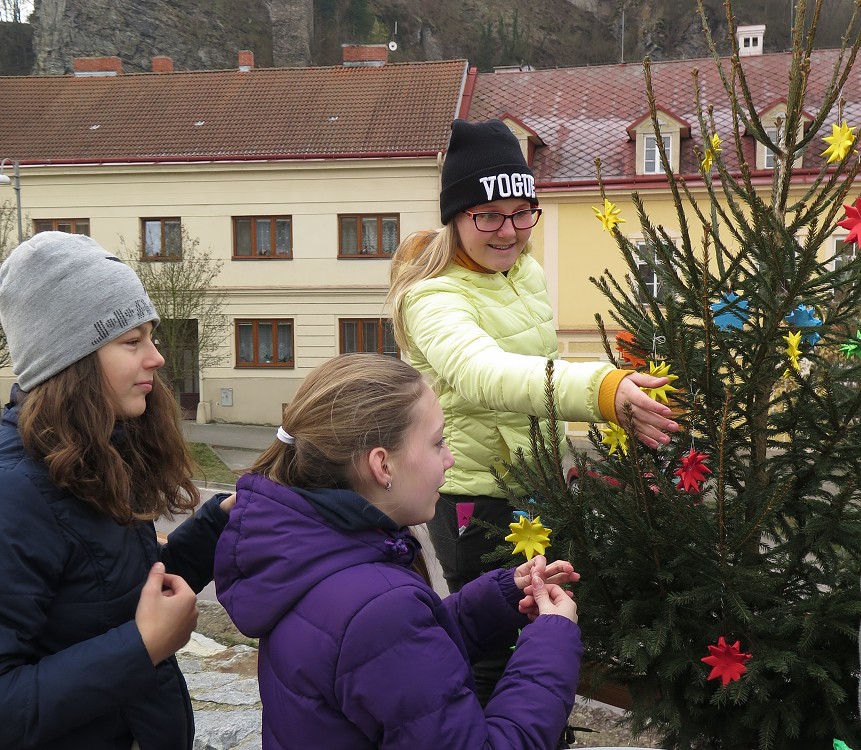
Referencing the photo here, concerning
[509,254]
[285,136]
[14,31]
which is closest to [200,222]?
[285,136]

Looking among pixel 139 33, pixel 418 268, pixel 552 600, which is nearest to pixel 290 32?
pixel 139 33

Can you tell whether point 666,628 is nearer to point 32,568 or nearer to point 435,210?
point 32,568

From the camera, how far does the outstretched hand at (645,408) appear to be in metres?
1.84

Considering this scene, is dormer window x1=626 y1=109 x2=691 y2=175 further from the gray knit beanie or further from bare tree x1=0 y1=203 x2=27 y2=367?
the gray knit beanie

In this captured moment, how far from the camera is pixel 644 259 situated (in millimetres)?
2705

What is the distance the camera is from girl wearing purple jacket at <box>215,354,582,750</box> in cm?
155

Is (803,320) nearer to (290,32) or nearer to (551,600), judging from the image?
(551,600)

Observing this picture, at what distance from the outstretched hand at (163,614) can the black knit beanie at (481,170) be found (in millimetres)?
1348

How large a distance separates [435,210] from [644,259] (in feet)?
67.2

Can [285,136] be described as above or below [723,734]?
above

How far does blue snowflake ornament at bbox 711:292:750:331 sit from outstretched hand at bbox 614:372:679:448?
2.08 feet

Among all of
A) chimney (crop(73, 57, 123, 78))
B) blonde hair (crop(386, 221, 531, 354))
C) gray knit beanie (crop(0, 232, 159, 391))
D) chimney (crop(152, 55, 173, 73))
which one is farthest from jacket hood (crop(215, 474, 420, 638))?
chimney (crop(152, 55, 173, 73))

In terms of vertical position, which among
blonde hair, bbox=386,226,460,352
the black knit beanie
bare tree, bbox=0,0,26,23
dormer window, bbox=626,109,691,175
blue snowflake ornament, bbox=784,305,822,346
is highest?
bare tree, bbox=0,0,26,23

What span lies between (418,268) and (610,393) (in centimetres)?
100
